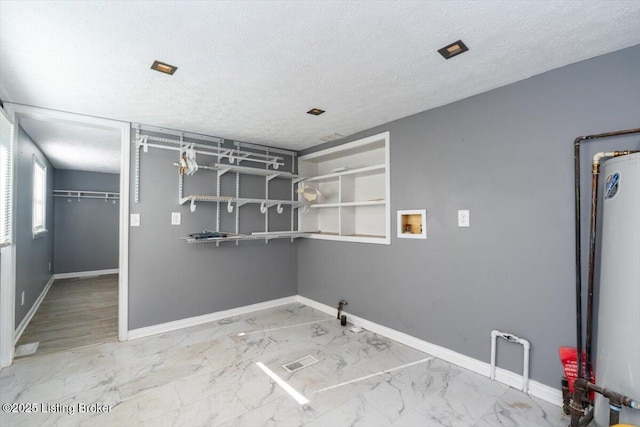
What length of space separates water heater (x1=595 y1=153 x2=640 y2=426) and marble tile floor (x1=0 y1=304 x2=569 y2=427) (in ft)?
1.80

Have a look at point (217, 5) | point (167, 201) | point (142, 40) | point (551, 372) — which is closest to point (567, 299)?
point (551, 372)

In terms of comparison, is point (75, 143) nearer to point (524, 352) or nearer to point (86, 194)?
point (86, 194)

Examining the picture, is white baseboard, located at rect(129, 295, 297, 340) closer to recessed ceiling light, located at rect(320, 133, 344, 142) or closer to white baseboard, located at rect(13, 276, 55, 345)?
white baseboard, located at rect(13, 276, 55, 345)

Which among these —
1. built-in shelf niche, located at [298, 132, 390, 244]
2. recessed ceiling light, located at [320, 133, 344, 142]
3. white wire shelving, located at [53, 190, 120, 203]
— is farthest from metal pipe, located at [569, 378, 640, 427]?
white wire shelving, located at [53, 190, 120, 203]

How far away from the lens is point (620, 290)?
4.66 feet

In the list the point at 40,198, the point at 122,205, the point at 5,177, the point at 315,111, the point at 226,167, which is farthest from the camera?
the point at 40,198

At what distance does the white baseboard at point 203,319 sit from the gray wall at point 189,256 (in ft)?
0.17

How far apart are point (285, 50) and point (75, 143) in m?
3.87

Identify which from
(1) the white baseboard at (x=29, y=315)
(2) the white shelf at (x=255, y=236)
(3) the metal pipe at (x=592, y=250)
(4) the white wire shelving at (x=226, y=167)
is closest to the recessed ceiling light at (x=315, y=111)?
(4) the white wire shelving at (x=226, y=167)

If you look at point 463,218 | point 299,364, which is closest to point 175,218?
point 299,364

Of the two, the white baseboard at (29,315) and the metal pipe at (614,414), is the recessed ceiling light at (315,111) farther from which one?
the white baseboard at (29,315)

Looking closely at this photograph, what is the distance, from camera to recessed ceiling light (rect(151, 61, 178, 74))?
1.86 meters

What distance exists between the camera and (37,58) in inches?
70.7

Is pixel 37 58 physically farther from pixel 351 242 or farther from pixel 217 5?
pixel 351 242
